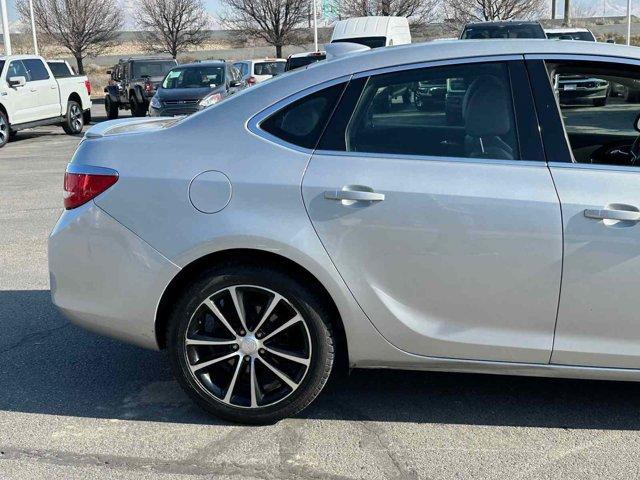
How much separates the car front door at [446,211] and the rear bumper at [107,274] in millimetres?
823

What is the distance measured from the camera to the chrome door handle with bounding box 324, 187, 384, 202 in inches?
141

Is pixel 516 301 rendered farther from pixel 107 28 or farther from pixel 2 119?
pixel 107 28

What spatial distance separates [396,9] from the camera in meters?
47.8

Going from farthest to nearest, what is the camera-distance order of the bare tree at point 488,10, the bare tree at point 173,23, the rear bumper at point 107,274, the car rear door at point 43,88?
the bare tree at point 173,23
the bare tree at point 488,10
the car rear door at point 43,88
the rear bumper at point 107,274

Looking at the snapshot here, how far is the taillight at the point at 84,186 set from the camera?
12.6ft

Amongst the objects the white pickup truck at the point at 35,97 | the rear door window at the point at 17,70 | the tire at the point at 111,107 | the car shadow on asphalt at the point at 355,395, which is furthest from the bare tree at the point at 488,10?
the car shadow on asphalt at the point at 355,395

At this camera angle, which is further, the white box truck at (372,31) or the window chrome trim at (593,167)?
the white box truck at (372,31)

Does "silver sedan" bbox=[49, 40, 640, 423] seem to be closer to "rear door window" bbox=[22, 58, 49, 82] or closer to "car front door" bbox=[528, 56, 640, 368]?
"car front door" bbox=[528, 56, 640, 368]

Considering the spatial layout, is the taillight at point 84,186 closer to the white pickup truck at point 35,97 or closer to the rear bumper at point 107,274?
the rear bumper at point 107,274

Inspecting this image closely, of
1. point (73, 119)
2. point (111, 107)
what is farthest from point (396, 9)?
point (73, 119)

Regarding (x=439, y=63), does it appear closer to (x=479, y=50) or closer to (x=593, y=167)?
(x=479, y=50)

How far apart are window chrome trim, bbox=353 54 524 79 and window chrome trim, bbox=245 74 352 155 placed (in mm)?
107

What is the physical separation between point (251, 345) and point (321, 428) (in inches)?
20.2

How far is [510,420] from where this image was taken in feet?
12.9
